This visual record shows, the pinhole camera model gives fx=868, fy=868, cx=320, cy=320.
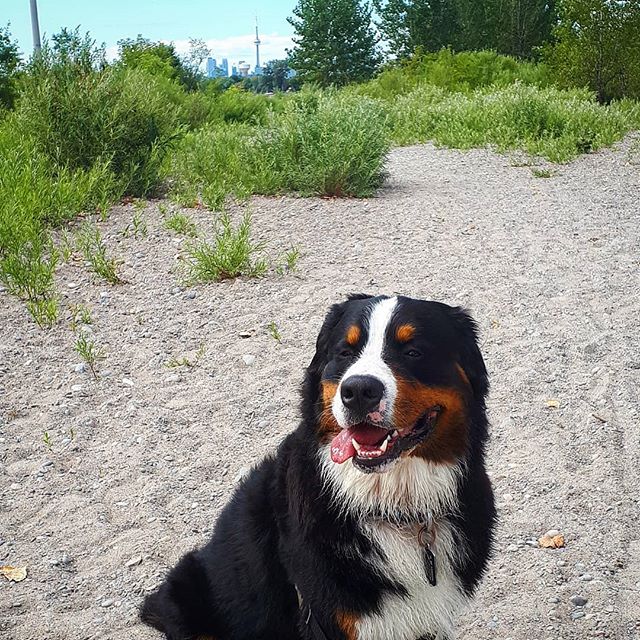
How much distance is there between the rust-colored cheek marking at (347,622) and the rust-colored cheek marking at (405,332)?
882 millimetres

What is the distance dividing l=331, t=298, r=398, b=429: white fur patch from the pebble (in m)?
1.49

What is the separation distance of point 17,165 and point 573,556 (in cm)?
799

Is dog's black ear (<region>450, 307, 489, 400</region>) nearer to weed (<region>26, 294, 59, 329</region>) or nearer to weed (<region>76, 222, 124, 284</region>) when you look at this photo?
weed (<region>26, 294, 59, 329</region>)

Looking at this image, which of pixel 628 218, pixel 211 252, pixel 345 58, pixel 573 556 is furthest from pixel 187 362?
pixel 345 58

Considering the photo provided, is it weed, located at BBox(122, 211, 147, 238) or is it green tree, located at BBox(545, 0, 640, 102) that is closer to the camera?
weed, located at BBox(122, 211, 147, 238)

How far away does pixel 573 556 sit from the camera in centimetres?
383

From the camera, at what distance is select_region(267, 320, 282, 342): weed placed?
6277mm

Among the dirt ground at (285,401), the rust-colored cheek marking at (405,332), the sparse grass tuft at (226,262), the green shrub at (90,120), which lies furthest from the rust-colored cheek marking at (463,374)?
the green shrub at (90,120)

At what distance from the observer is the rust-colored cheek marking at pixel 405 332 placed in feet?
9.24

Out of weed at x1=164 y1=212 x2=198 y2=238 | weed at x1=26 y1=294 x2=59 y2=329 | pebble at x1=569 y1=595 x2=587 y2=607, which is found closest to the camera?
pebble at x1=569 y1=595 x2=587 y2=607

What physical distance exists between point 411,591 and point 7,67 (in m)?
20.2

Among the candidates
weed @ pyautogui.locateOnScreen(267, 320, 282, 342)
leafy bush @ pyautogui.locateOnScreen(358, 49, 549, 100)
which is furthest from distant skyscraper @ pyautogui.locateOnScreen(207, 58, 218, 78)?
weed @ pyautogui.locateOnScreen(267, 320, 282, 342)

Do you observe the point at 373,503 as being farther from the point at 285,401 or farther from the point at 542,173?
the point at 542,173

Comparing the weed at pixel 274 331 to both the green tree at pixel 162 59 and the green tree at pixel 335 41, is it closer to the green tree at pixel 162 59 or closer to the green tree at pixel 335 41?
the green tree at pixel 162 59
